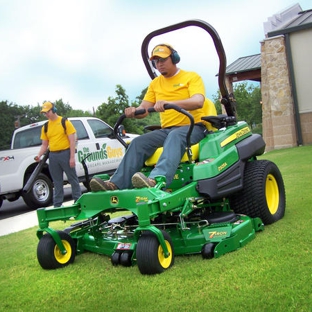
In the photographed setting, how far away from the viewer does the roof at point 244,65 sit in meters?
20.2

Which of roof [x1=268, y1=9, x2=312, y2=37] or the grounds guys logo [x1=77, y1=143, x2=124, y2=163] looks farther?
roof [x1=268, y1=9, x2=312, y2=37]

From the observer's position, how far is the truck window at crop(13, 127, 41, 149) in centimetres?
1009

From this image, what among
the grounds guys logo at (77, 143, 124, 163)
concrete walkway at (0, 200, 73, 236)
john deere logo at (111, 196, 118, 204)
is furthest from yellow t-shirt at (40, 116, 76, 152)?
john deere logo at (111, 196, 118, 204)

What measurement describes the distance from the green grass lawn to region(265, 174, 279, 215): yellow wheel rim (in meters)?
0.46

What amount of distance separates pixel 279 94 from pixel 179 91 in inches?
457

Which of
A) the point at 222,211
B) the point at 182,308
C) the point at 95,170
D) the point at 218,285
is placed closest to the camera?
the point at 182,308

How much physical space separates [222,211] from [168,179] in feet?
2.37

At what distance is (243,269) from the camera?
319 cm

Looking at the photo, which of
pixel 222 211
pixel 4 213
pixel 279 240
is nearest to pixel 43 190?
pixel 4 213

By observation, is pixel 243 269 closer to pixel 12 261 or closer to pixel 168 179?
pixel 168 179

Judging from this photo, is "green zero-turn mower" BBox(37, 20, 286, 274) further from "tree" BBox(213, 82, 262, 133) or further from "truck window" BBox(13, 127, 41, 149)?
"tree" BBox(213, 82, 262, 133)

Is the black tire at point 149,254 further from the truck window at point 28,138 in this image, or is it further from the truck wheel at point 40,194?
the truck window at point 28,138

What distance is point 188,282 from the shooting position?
3.11 m

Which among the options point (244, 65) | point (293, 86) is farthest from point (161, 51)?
point (244, 65)
